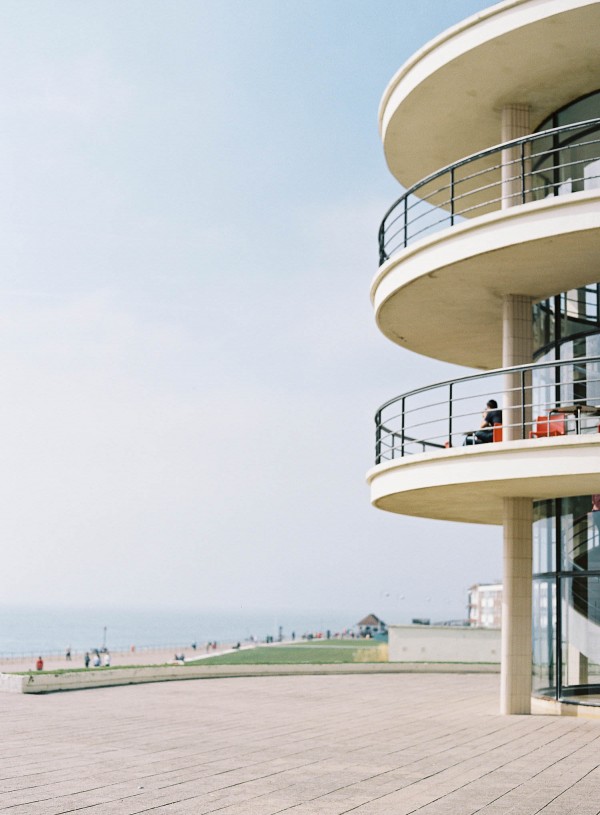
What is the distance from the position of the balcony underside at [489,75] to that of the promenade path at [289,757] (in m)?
11.3

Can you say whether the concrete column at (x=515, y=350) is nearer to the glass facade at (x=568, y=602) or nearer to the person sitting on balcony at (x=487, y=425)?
the person sitting on balcony at (x=487, y=425)

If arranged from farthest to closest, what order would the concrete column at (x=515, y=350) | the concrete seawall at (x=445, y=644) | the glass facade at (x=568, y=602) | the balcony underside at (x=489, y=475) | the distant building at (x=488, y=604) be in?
the distant building at (x=488, y=604) → the concrete seawall at (x=445, y=644) → the concrete column at (x=515, y=350) → the glass facade at (x=568, y=602) → the balcony underside at (x=489, y=475)

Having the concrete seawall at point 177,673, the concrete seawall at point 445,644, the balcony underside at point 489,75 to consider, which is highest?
the balcony underside at point 489,75

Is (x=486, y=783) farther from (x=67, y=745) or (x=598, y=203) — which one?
(x=598, y=203)

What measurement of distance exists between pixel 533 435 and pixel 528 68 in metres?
6.54

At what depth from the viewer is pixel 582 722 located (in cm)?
1661

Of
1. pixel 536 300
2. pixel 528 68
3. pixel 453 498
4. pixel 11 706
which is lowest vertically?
pixel 11 706

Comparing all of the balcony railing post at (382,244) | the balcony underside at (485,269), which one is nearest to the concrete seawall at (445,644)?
the balcony underside at (485,269)

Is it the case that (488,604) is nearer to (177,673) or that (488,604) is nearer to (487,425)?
(177,673)

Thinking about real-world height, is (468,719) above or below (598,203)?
below

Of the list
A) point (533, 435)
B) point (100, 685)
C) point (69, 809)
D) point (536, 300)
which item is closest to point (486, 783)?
point (69, 809)

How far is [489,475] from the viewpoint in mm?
16172

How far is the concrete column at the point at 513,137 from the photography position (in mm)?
18562

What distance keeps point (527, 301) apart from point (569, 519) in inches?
162
